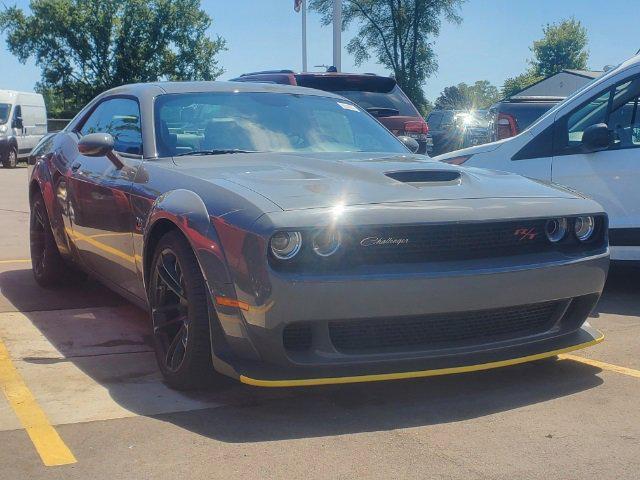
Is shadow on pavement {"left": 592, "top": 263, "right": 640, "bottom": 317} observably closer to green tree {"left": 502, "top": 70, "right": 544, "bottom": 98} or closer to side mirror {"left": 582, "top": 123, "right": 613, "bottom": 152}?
side mirror {"left": 582, "top": 123, "right": 613, "bottom": 152}

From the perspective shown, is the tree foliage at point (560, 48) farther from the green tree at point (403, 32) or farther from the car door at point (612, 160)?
the car door at point (612, 160)

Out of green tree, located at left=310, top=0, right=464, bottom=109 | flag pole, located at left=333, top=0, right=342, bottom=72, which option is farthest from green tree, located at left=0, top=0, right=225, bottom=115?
flag pole, located at left=333, top=0, right=342, bottom=72

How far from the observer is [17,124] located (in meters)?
27.0

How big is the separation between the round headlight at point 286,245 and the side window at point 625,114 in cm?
363

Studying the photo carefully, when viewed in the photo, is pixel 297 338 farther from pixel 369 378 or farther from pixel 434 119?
pixel 434 119

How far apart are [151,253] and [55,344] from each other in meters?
1.00

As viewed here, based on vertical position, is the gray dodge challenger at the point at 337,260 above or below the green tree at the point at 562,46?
below

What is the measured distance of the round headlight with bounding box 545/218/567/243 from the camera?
411cm

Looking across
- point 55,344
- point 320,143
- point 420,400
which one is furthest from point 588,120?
point 55,344

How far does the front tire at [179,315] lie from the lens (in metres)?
3.84

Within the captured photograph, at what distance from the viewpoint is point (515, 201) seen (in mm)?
3990

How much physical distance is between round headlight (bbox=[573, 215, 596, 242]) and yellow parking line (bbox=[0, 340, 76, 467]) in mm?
2419

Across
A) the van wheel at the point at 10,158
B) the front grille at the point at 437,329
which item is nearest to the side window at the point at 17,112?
the van wheel at the point at 10,158

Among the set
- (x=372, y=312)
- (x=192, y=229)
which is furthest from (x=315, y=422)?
(x=192, y=229)
